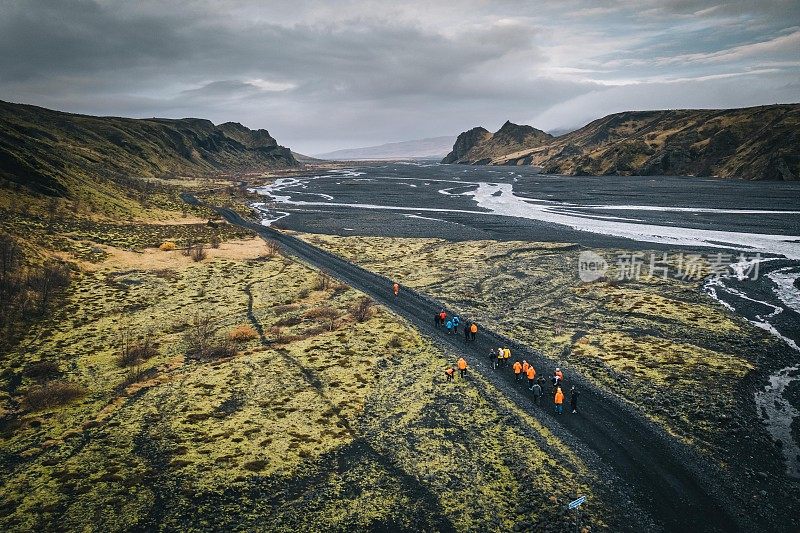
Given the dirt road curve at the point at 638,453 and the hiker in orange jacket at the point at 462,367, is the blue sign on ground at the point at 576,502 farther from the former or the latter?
the hiker in orange jacket at the point at 462,367

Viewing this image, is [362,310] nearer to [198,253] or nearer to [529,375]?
[529,375]

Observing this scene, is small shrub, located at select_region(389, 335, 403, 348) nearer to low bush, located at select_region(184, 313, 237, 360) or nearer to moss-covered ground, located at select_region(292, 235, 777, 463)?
moss-covered ground, located at select_region(292, 235, 777, 463)

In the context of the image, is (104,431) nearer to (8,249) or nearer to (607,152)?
(8,249)

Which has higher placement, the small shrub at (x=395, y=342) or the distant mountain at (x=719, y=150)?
the distant mountain at (x=719, y=150)

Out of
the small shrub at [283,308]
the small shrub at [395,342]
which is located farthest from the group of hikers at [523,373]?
the small shrub at [283,308]

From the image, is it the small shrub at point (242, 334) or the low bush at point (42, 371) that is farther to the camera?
the small shrub at point (242, 334)
